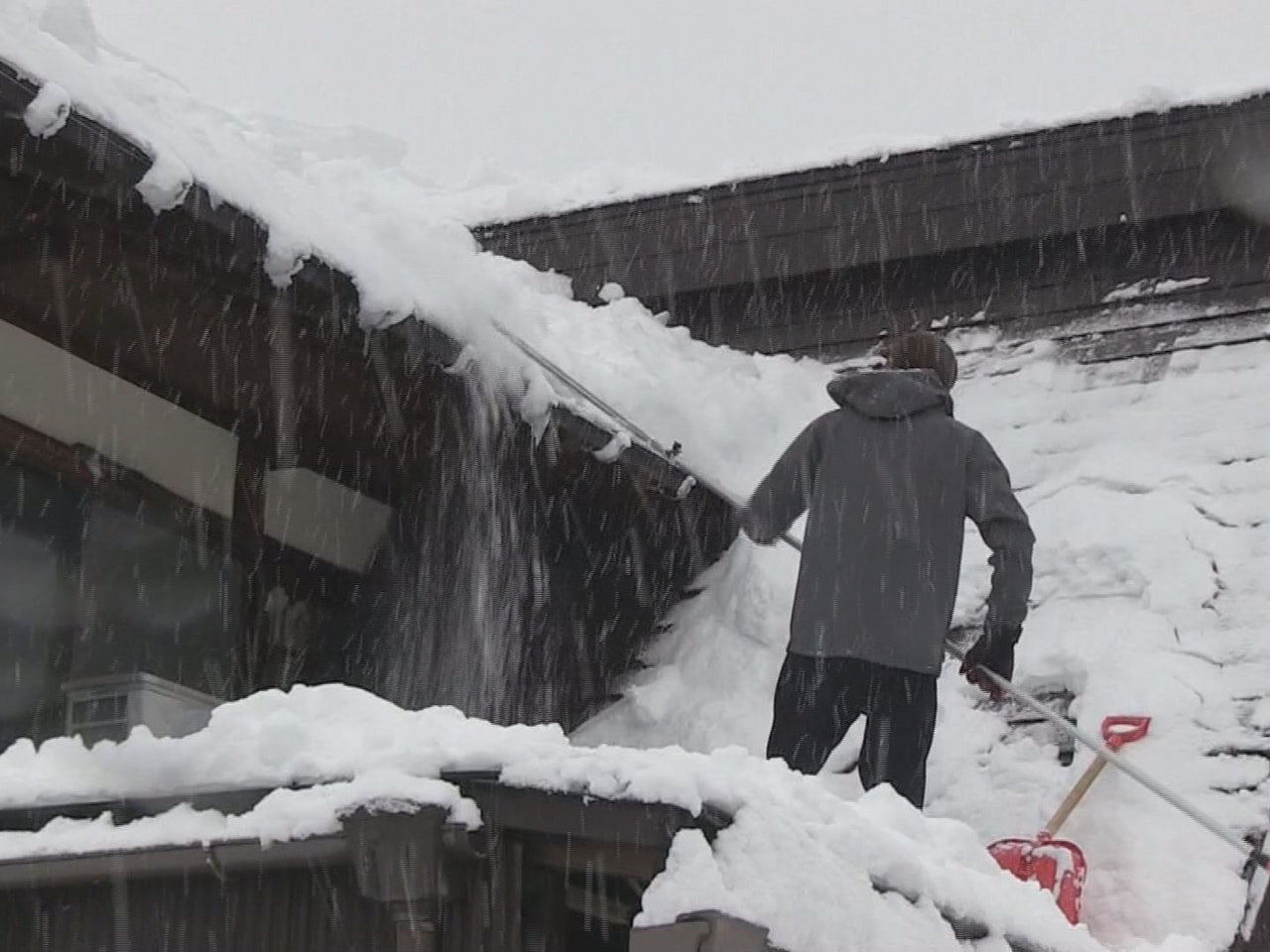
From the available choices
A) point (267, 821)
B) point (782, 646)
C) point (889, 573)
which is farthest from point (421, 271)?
point (267, 821)

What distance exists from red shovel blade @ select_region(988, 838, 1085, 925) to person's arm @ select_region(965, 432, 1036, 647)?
1.98 ft

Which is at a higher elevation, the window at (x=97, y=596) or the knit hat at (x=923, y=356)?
the knit hat at (x=923, y=356)

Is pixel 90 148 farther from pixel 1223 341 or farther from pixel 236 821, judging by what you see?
pixel 1223 341

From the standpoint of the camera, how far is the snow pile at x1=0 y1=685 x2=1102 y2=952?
319 centimetres

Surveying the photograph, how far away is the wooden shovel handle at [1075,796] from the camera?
5098 mm

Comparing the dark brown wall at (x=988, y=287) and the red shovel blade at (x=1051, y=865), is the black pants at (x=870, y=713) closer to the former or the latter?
the red shovel blade at (x=1051, y=865)

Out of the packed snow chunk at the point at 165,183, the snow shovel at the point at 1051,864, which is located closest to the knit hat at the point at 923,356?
the snow shovel at the point at 1051,864

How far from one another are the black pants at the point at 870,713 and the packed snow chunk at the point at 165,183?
2098mm

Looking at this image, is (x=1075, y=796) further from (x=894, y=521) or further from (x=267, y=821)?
(x=267, y=821)

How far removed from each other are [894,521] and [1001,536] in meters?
0.32

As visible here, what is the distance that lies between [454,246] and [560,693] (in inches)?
64.1

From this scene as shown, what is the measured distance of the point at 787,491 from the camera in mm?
5438

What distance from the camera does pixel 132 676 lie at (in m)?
5.12

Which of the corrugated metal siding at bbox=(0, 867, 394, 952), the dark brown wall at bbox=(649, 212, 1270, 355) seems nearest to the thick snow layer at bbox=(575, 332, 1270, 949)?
the dark brown wall at bbox=(649, 212, 1270, 355)
